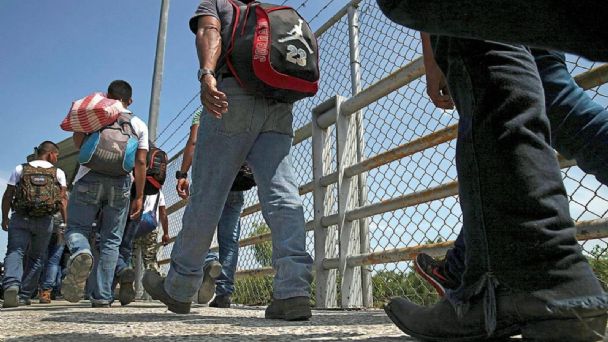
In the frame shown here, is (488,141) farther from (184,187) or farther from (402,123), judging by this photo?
(184,187)

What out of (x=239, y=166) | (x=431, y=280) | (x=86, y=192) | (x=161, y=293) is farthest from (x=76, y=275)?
(x=431, y=280)

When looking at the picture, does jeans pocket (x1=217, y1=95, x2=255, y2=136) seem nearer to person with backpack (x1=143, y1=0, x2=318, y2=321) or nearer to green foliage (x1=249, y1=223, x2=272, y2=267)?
person with backpack (x1=143, y1=0, x2=318, y2=321)

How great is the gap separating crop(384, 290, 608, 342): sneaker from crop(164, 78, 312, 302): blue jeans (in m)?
1.11

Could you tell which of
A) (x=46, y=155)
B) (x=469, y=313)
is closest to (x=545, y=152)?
(x=469, y=313)

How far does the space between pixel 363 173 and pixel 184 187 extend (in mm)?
1605

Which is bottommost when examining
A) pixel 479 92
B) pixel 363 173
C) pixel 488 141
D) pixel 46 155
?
pixel 488 141

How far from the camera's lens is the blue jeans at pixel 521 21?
2.49 feet

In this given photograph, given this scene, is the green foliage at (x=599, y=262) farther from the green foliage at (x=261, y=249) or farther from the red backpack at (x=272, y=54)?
the green foliage at (x=261, y=249)

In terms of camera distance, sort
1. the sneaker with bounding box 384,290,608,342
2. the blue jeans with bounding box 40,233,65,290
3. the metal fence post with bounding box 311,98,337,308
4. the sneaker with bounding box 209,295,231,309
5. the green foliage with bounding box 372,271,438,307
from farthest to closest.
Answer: the blue jeans with bounding box 40,233,65,290
the sneaker with bounding box 209,295,231,309
the metal fence post with bounding box 311,98,337,308
the green foliage with bounding box 372,271,438,307
the sneaker with bounding box 384,290,608,342

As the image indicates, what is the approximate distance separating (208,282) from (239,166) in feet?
4.84

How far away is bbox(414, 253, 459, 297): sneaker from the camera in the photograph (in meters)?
1.57

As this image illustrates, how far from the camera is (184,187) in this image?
451 cm

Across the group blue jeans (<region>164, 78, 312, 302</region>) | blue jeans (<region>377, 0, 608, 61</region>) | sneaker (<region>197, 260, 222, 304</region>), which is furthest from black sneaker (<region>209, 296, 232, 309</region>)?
blue jeans (<region>377, 0, 608, 61</region>)

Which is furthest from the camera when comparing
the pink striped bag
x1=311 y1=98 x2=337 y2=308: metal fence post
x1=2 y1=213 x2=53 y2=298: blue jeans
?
x1=2 y1=213 x2=53 y2=298: blue jeans
